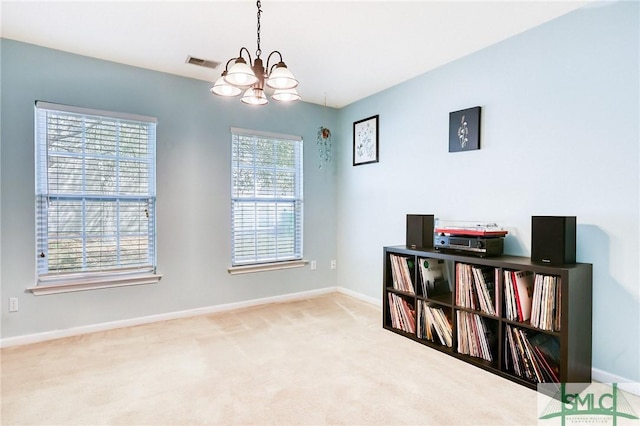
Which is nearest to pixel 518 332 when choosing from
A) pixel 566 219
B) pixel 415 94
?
pixel 566 219

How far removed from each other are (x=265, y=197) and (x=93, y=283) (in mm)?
1860

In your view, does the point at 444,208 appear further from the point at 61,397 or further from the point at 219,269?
the point at 61,397

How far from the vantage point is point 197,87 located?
360 cm

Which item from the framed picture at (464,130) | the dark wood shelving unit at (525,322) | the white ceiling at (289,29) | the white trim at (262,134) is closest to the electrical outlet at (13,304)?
the white ceiling at (289,29)

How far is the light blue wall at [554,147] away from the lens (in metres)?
2.14

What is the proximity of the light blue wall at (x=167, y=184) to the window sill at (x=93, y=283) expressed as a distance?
0.18ft

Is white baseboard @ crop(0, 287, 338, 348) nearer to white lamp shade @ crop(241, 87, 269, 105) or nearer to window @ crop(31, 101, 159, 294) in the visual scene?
Result: window @ crop(31, 101, 159, 294)

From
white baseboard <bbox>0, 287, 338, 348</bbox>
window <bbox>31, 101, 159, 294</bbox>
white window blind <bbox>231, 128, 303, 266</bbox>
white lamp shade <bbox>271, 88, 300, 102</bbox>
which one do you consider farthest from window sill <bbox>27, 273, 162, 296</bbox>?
white lamp shade <bbox>271, 88, 300, 102</bbox>

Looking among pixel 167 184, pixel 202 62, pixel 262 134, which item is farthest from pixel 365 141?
pixel 167 184

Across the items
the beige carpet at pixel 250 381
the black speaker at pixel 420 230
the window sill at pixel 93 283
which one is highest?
the black speaker at pixel 420 230

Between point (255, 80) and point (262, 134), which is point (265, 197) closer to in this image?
point (262, 134)

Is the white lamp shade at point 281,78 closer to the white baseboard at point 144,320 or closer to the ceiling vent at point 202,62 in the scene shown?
the ceiling vent at point 202,62

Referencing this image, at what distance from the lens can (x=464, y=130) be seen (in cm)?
304

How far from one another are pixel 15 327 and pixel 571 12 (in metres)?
4.74
